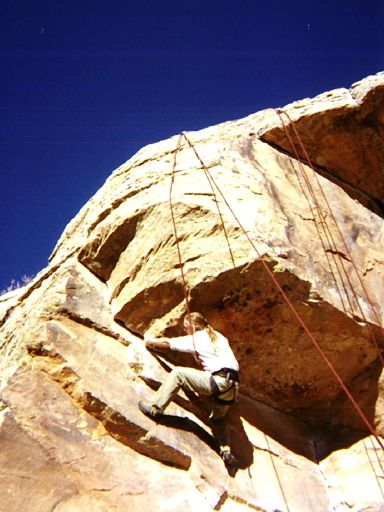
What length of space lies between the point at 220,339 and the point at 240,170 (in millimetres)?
2431

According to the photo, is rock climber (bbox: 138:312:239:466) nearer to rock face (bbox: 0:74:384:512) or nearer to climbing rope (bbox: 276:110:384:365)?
rock face (bbox: 0:74:384:512)

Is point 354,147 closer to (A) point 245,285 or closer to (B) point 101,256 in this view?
(A) point 245,285

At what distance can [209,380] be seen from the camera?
5188 millimetres

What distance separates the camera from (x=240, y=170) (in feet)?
22.6

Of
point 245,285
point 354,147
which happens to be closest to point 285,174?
point 354,147

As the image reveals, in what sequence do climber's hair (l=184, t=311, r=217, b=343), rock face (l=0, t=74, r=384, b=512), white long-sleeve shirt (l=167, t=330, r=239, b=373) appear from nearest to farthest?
rock face (l=0, t=74, r=384, b=512) → white long-sleeve shirt (l=167, t=330, r=239, b=373) → climber's hair (l=184, t=311, r=217, b=343)

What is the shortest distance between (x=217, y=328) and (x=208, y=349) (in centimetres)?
54

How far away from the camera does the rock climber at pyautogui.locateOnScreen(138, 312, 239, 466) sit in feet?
16.9

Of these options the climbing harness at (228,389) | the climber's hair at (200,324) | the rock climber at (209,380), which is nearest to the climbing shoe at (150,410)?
the rock climber at (209,380)

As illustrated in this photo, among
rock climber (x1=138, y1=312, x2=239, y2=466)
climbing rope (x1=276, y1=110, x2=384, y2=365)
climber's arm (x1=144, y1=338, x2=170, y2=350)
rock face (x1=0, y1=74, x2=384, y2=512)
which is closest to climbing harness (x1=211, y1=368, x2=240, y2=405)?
rock climber (x1=138, y1=312, x2=239, y2=466)

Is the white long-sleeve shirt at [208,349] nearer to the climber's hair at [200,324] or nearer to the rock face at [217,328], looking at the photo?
the climber's hair at [200,324]

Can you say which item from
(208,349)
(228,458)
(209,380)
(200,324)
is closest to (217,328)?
(200,324)

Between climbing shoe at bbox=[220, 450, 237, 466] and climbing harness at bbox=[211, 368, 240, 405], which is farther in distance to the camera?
climbing harness at bbox=[211, 368, 240, 405]

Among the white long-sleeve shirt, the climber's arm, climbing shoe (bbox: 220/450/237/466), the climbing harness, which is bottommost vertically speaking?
climbing shoe (bbox: 220/450/237/466)
